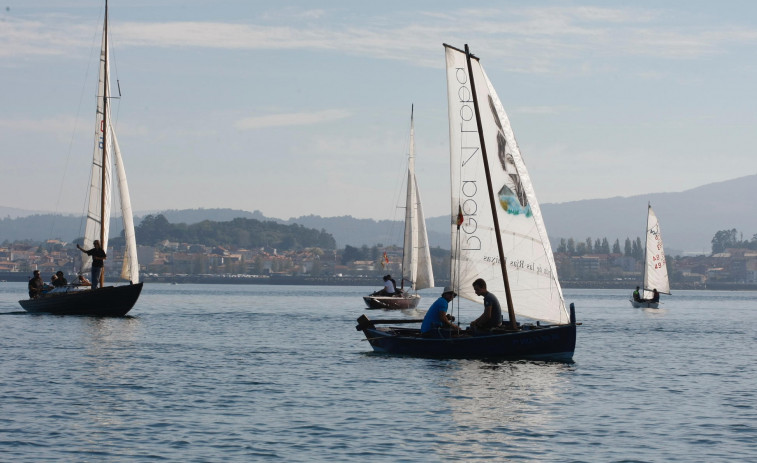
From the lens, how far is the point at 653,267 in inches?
4911

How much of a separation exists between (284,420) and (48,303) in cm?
4097

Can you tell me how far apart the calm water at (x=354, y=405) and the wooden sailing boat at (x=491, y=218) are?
1917 millimetres

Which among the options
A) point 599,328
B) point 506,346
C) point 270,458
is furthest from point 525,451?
point 599,328

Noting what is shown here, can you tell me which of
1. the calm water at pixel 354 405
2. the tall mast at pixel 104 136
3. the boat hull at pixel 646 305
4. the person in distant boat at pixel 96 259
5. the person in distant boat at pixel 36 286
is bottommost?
the calm water at pixel 354 405

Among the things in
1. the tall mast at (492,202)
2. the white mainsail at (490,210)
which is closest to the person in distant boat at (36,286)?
the white mainsail at (490,210)

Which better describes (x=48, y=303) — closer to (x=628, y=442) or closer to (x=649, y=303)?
(x=628, y=442)

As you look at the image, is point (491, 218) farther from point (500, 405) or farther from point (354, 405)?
point (354, 405)

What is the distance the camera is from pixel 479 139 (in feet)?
130

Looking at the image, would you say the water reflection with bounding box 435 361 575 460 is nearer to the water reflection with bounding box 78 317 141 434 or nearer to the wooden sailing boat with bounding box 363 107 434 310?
the water reflection with bounding box 78 317 141 434

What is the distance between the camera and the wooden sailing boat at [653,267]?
121 meters

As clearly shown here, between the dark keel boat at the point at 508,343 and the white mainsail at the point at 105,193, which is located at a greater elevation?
the white mainsail at the point at 105,193

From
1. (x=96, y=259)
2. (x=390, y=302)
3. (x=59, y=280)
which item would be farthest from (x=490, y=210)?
(x=390, y=302)

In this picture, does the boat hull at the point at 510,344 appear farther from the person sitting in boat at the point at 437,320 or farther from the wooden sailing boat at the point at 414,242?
the wooden sailing boat at the point at 414,242

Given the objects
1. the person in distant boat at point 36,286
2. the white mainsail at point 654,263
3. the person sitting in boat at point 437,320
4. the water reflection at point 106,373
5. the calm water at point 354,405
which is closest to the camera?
the calm water at point 354,405
